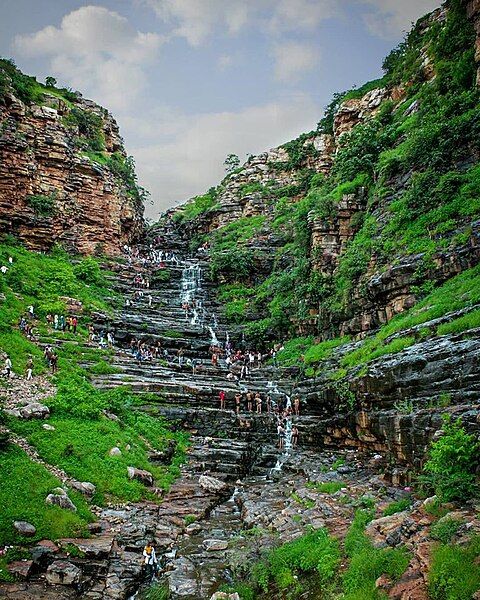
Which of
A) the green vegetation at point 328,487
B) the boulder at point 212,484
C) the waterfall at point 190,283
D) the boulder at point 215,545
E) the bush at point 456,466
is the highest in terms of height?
the waterfall at point 190,283

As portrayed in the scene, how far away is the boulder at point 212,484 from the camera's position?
1703cm

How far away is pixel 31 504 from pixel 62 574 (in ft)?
8.16

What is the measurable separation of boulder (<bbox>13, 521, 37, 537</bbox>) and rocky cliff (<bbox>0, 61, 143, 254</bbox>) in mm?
36174

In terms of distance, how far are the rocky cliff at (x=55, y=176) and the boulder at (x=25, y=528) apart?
36174 millimetres

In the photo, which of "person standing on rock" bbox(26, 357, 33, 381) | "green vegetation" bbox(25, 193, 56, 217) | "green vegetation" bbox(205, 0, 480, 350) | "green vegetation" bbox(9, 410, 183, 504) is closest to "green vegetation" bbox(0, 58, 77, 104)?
"green vegetation" bbox(25, 193, 56, 217)

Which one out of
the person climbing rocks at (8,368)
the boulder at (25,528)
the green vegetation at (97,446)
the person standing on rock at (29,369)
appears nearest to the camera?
the boulder at (25,528)

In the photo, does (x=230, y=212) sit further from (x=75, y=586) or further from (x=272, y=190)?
(x=75, y=586)

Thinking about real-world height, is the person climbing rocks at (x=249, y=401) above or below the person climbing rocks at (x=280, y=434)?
above

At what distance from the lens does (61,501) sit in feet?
40.7

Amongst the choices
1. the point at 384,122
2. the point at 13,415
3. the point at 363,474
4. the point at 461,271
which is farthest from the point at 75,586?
the point at 384,122

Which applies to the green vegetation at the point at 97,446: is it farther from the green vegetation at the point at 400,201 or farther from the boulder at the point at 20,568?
the green vegetation at the point at 400,201

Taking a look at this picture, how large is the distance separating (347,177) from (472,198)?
1546 centimetres

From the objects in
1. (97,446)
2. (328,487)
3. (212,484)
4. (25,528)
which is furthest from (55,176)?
(328,487)

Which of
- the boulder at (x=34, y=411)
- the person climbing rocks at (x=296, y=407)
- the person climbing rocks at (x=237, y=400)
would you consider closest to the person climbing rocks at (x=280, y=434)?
the person climbing rocks at (x=296, y=407)
